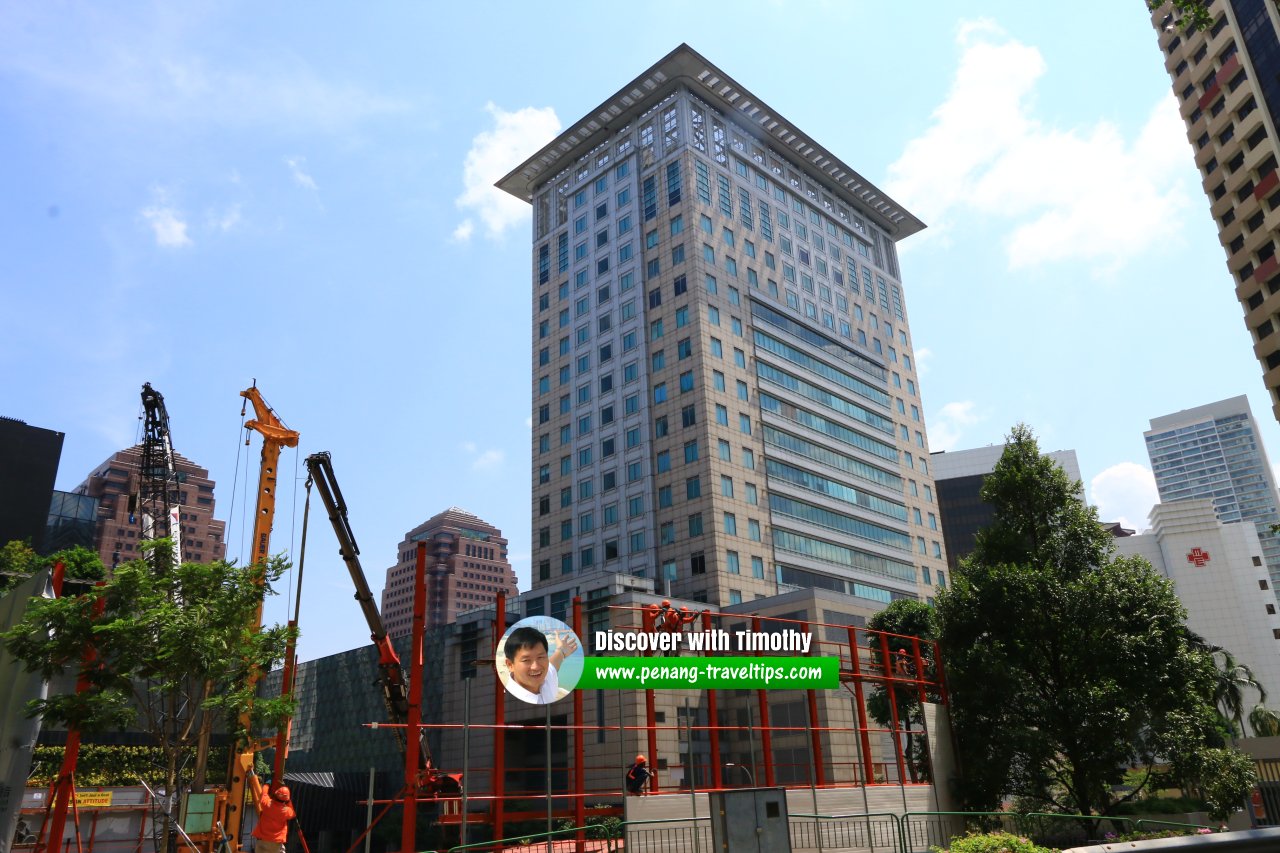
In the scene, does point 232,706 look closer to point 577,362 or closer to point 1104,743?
point 1104,743

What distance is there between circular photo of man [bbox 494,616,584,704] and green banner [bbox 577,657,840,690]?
948 millimetres

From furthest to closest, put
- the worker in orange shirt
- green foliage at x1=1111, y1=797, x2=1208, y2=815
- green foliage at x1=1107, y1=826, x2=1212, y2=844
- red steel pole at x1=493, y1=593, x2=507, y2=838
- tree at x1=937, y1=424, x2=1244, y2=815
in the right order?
green foliage at x1=1111, y1=797, x2=1208, y2=815 → tree at x1=937, y1=424, x2=1244, y2=815 → red steel pole at x1=493, y1=593, x2=507, y2=838 → the worker in orange shirt → green foliage at x1=1107, y1=826, x2=1212, y2=844

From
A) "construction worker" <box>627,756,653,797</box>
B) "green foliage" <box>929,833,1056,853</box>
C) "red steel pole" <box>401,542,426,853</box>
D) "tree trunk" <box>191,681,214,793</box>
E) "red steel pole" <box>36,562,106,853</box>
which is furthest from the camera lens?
"tree trunk" <box>191,681,214,793</box>

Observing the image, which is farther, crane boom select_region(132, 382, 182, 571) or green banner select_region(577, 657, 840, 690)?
crane boom select_region(132, 382, 182, 571)

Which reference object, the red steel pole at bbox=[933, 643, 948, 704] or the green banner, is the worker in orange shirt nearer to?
the green banner

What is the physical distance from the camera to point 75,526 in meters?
107

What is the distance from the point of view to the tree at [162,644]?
89.8 ft

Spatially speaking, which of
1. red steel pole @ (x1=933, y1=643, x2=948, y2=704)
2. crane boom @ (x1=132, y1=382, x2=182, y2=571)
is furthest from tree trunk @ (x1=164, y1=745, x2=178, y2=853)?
crane boom @ (x1=132, y1=382, x2=182, y2=571)

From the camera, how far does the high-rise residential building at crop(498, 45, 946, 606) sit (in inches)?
3314


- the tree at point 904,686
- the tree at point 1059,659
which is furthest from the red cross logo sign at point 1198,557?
the tree at point 1059,659

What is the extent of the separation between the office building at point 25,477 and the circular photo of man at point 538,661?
6489 centimetres

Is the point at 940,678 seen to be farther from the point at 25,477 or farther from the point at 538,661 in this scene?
the point at 25,477

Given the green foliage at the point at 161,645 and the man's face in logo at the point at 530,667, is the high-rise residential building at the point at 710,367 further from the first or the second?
the man's face in logo at the point at 530,667

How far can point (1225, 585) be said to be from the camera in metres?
143
